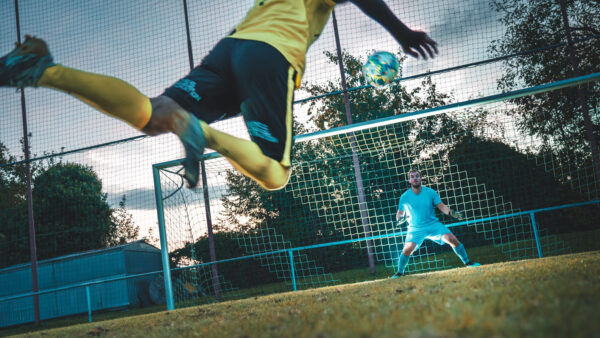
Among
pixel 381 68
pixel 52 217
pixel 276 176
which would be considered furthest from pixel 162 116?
pixel 52 217

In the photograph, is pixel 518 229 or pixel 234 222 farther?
pixel 518 229

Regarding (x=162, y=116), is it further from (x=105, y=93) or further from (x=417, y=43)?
(x=417, y=43)

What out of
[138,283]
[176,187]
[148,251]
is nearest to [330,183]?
[176,187]

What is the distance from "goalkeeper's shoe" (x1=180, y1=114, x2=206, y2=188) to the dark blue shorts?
1.03 ft

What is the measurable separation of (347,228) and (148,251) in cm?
1363

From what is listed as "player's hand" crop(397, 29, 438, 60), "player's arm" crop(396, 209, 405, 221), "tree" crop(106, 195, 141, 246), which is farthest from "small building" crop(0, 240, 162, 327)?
"player's hand" crop(397, 29, 438, 60)

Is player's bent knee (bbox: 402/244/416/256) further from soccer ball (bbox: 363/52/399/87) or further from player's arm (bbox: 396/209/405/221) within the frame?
soccer ball (bbox: 363/52/399/87)

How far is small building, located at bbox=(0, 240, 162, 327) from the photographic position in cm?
1422

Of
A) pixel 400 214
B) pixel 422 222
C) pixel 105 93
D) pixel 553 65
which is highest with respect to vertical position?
pixel 553 65

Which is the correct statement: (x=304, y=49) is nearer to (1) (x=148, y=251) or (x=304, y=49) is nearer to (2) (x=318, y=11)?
(2) (x=318, y=11)

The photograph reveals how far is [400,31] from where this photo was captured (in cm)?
277

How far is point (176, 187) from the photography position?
251 inches

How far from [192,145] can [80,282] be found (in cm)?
1658

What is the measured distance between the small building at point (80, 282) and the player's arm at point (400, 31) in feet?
46.0
